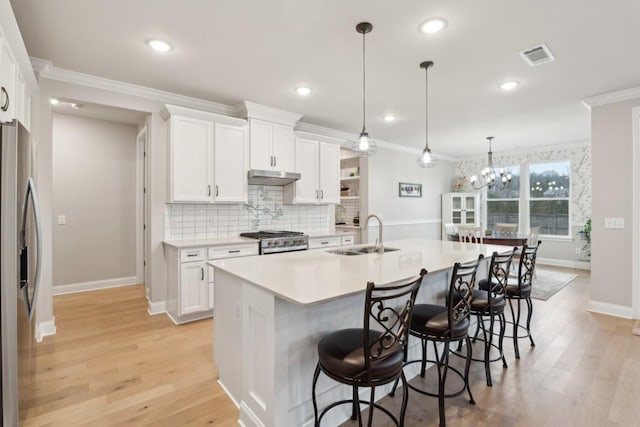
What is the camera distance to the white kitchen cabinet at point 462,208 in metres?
7.70

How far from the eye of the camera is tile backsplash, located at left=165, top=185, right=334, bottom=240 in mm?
3924

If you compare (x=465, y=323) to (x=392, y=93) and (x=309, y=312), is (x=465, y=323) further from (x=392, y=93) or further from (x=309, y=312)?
(x=392, y=93)

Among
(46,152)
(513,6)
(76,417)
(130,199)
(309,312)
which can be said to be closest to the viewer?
(309,312)

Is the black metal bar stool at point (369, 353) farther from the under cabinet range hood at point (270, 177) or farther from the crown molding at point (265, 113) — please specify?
the crown molding at point (265, 113)

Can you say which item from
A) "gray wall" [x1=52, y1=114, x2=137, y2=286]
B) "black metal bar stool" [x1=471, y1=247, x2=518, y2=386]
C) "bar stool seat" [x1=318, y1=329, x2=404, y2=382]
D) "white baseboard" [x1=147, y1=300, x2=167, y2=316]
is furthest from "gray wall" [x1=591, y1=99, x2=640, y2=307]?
"gray wall" [x1=52, y1=114, x2=137, y2=286]

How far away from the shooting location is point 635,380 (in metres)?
2.35

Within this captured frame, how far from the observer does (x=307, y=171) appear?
15.5 ft

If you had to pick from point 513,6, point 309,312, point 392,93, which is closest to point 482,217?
point 392,93

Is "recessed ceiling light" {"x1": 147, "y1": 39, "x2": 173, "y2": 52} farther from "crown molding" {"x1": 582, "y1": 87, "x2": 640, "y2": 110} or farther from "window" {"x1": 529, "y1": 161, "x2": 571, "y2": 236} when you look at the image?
"window" {"x1": 529, "y1": 161, "x2": 571, "y2": 236}

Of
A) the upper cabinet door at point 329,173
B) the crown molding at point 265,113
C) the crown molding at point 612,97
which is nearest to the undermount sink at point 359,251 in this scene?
the upper cabinet door at point 329,173

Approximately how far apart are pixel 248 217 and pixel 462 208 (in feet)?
18.4

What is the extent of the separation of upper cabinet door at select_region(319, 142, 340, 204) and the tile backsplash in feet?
1.09

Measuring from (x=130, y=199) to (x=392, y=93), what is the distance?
429 centimetres

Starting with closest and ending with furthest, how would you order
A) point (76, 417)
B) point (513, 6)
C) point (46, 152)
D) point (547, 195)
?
point (76, 417) → point (513, 6) → point (46, 152) → point (547, 195)
